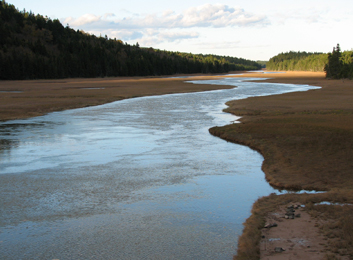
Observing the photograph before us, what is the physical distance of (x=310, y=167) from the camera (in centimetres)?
1423

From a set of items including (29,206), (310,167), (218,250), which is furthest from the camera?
(310,167)

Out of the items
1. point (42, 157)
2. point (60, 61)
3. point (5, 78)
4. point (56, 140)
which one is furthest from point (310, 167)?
point (60, 61)

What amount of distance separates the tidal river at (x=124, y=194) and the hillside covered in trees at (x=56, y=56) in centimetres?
9625

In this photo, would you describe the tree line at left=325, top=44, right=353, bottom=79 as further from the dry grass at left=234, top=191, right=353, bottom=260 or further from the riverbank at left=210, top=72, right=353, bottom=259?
the dry grass at left=234, top=191, right=353, bottom=260

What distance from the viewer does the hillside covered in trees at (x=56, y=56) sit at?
111688 mm

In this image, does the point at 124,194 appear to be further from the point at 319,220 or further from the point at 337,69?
the point at 337,69

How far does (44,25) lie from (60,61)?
60.5m

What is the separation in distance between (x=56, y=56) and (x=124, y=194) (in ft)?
442

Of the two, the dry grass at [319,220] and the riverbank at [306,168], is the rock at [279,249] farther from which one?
the dry grass at [319,220]

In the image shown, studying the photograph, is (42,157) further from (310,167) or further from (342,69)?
(342,69)

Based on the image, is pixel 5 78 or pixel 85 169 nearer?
pixel 85 169

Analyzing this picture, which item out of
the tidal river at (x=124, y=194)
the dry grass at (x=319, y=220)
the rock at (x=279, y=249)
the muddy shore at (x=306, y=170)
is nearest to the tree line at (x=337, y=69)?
the muddy shore at (x=306, y=170)

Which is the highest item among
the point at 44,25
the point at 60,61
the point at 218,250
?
the point at 44,25

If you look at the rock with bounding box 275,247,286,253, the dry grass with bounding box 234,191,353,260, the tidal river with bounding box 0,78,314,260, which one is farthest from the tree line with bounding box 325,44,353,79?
the rock with bounding box 275,247,286,253
